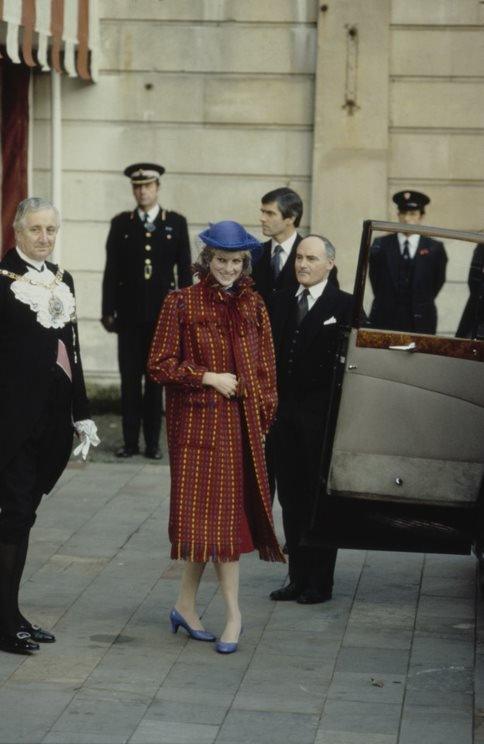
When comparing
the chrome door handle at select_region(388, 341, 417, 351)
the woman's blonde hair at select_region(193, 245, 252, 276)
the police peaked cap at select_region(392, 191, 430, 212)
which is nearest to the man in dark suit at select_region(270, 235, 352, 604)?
the chrome door handle at select_region(388, 341, 417, 351)

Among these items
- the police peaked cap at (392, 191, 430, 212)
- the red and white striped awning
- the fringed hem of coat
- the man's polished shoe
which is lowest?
the man's polished shoe

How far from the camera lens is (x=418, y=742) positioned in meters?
5.40

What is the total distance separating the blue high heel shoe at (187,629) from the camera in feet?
22.0

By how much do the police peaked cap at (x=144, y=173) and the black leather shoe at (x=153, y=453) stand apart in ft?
6.28

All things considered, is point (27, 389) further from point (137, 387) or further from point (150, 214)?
point (150, 214)

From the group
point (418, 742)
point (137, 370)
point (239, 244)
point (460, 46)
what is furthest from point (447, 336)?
point (460, 46)

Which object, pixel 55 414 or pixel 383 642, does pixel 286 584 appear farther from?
pixel 55 414

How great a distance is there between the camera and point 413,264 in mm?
11086

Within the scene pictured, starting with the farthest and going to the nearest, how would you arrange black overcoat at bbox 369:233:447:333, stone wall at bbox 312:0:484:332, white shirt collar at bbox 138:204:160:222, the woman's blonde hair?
stone wall at bbox 312:0:484:332, white shirt collar at bbox 138:204:160:222, black overcoat at bbox 369:233:447:333, the woman's blonde hair

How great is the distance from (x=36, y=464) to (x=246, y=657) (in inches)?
46.6

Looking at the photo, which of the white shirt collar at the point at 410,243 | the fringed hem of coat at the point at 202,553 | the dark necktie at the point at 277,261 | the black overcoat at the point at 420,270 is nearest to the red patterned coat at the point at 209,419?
the fringed hem of coat at the point at 202,553

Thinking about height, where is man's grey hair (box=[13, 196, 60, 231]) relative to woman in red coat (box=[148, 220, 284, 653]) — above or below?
above

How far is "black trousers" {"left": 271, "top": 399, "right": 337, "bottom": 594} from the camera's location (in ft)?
24.4

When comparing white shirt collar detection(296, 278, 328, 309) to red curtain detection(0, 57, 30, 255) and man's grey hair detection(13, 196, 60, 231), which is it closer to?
man's grey hair detection(13, 196, 60, 231)
